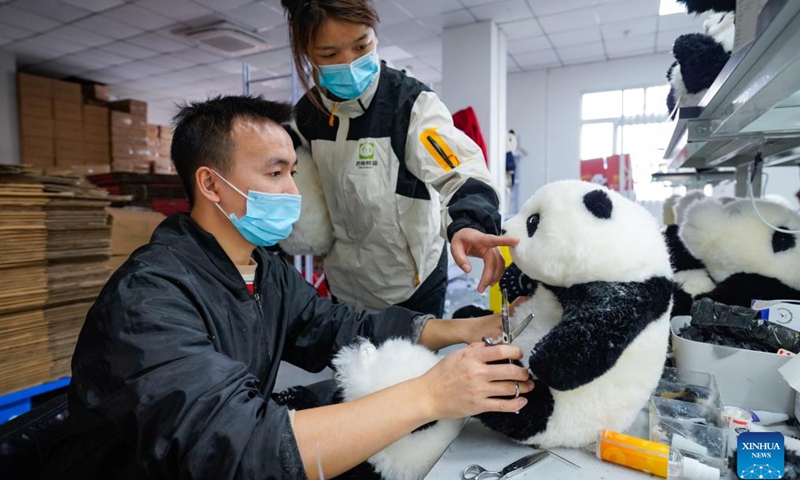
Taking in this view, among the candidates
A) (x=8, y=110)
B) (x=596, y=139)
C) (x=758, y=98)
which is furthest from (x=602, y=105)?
(x=8, y=110)

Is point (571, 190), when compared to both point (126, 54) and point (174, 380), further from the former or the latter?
point (126, 54)

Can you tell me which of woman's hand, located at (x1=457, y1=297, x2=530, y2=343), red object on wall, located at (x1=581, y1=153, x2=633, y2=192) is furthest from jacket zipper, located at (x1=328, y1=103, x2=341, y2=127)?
red object on wall, located at (x1=581, y1=153, x2=633, y2=192)

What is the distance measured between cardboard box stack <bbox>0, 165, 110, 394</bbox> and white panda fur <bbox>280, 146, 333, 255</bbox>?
4.13 feet

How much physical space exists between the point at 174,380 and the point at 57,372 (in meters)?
1.94

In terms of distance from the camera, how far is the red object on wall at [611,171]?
4.99m

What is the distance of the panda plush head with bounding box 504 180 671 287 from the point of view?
700 millimetres

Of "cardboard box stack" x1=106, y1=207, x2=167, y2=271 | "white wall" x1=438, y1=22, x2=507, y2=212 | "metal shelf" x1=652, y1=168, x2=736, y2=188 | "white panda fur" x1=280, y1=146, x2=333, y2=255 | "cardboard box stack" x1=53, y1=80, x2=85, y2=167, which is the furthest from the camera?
"cardboard box stack" x1=53, y1=80, x2=85, y2=167

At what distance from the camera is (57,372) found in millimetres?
2041

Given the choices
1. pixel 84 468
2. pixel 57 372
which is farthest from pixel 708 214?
pixel 57 372

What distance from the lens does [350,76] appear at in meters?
1.21

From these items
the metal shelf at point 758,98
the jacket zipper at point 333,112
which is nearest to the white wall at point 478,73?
the metal shelf at point 758,98

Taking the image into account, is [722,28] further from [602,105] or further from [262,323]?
[602,105]

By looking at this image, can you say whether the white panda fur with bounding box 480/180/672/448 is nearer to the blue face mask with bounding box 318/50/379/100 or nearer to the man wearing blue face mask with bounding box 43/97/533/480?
the man wearing blue face mask with bounding box 43/97/533/480

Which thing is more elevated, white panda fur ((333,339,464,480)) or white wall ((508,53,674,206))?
white wall ((508,53,674,206))
